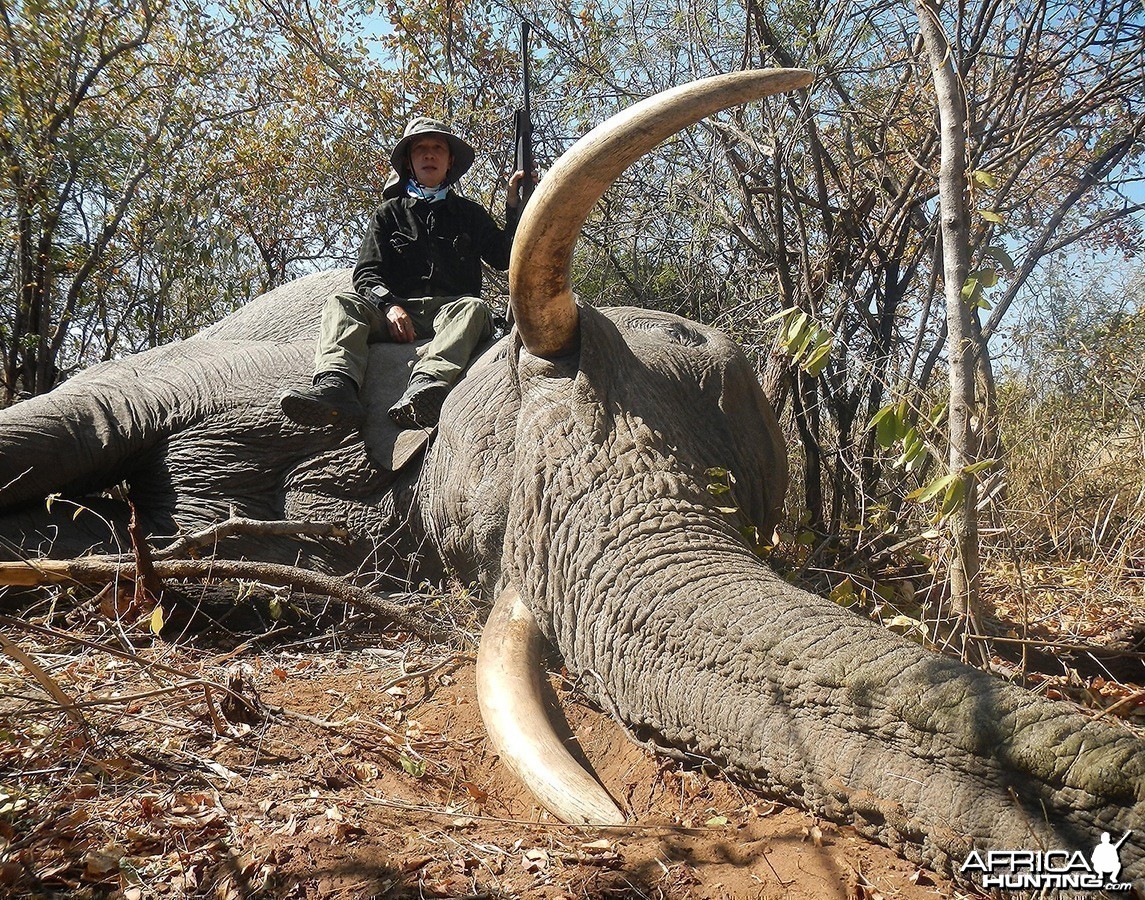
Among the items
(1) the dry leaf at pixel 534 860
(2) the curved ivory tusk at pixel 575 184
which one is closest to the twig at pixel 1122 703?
(1) the dry leaf at pixel 534 860

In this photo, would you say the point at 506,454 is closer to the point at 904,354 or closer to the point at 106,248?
the point at 904,354

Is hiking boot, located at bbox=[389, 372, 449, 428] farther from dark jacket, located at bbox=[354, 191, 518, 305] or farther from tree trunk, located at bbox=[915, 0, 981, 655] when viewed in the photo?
tree trunk, located at bbox=[915, 0, 981, 655]

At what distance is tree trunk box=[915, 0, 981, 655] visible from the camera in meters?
3.21

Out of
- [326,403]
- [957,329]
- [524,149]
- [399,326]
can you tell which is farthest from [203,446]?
[957,329]

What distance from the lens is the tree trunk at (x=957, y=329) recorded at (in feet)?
10.5

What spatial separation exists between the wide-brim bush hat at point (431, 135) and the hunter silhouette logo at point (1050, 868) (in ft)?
16.4

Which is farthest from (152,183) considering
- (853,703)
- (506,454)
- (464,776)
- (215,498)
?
(853,703)

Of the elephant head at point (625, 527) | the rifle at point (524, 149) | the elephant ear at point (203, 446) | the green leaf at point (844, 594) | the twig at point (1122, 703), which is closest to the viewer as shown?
the elephant head at point (625, 527)

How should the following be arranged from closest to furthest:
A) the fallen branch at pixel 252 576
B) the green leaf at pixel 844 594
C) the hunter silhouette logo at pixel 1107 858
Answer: the hunter silhouette logo at pixel 1107 858 → the green leaf at pixel 844 594 → the fallen branch at pixel 252 576

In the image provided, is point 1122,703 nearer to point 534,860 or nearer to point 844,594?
point 844,594

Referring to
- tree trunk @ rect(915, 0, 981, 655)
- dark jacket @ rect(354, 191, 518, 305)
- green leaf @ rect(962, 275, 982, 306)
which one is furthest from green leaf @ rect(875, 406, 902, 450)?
dark jacket @ rect(354, 191, 518, 305)

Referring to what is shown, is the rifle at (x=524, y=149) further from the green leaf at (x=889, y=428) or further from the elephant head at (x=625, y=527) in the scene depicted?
the green leaf at (x=889, y=428)

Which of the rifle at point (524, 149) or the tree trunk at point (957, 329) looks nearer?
the tree trunk at point (957, 329)

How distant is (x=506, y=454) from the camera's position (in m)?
3.81
